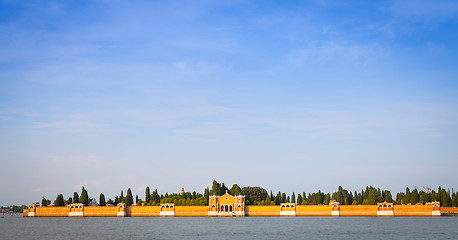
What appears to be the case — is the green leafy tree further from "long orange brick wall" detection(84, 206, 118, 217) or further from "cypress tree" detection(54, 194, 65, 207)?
"cypress tree" detection(54, 194, 65, 207)

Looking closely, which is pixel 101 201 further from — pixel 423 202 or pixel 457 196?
pixel 457 196

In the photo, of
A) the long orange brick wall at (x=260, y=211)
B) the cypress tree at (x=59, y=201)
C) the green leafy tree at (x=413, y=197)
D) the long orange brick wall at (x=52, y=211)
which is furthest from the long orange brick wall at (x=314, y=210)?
the cypress tree at (x=59, y=201)

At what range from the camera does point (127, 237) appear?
5116cm

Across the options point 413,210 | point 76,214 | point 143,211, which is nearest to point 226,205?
point 143,211

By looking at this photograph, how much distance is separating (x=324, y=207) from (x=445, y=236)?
53.2 metres

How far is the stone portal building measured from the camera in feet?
341

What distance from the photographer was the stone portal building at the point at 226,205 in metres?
104

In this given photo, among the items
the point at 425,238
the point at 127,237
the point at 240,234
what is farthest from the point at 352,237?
the point at 127,237

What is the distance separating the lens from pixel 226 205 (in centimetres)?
10494

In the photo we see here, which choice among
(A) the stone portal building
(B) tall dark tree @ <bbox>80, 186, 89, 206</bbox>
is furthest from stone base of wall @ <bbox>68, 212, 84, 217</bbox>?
(A) the stone portal building

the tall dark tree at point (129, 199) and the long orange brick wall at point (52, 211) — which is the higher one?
the tall dark tree at point (129, 199)

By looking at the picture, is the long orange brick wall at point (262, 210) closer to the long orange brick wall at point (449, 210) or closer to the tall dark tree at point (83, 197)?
the long orange brick wall at point (449, 210)

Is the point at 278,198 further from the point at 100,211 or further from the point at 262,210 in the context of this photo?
the point at 100,211

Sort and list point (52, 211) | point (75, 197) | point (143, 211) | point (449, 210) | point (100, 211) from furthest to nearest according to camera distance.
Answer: point (52, 211) → point (75, 197) → point (100, 211) → point (143, 211) → point (449, 210)
